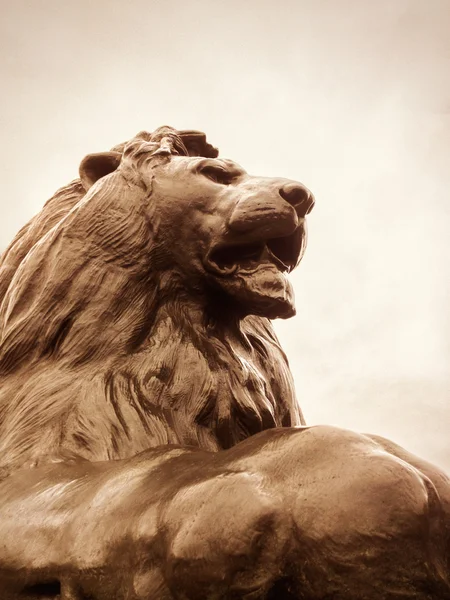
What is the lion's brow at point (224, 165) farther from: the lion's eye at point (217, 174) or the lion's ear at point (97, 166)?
the lion's ear at point (97, 166)

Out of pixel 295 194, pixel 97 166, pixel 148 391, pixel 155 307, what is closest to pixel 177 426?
pixel 148 391

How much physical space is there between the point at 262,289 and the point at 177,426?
0.28 m

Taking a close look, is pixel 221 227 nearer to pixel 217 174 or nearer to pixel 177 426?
pixel 217 174

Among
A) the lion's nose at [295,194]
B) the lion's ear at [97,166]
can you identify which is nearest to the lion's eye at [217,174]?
the lion's nose at [295,194]

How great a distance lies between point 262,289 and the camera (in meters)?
1.28

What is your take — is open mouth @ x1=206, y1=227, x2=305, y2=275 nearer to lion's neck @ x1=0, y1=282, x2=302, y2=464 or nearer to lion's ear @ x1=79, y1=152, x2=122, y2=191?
lion's neck @ x1=0, y1=282, x2=302, y2=464

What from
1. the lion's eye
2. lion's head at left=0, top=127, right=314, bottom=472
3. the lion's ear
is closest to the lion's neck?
lion's head at left=0, top=127, right=314, bottom=472

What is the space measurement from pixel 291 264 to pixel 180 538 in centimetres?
76

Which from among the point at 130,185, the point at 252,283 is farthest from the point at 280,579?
the point at 130,185

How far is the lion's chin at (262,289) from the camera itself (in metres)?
1.28

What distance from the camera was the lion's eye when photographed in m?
1.39

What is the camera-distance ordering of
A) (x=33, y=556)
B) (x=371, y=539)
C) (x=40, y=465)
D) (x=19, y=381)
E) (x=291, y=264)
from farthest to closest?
1. (x=291, y=264)
2. (x=19, y=381)
3. (x=40, y=465)
4. (x=33, y=556)
5. (x=371, y=539)

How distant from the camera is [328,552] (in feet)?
2.28

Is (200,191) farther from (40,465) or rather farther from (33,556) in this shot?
(33,556)
